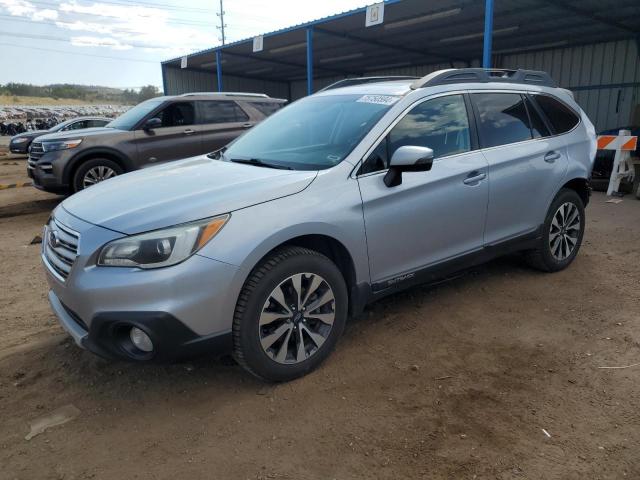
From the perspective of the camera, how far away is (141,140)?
809 centimetres

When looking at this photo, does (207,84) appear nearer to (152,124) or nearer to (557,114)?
(152,124)

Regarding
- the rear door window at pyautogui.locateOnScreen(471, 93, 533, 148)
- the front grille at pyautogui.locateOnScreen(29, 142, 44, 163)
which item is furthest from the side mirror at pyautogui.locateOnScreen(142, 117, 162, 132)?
the rear door window at pyautogui.locateOnScreen(471, 93, 533, 148)

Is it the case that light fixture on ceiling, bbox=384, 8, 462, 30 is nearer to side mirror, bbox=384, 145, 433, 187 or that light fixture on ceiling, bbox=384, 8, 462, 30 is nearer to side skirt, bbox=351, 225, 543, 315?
side skirt, bbox=351, 225, 543, 315

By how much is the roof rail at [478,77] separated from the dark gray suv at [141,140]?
539 cm

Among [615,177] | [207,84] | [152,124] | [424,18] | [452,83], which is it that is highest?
[424,18]

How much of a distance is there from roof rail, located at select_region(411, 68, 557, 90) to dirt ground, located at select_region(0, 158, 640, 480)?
174 cm

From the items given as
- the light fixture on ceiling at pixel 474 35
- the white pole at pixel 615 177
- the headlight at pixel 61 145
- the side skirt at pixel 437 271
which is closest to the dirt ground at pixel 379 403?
the side skirt at pixel 437 271

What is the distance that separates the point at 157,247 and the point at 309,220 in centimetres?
84

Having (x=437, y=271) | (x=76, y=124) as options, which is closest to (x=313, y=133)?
(x=437, y=271)

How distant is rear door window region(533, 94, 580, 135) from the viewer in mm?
4492

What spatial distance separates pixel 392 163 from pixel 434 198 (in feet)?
1.76

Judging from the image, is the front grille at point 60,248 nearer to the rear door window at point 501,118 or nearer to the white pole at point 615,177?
the rear door window at point 501,118

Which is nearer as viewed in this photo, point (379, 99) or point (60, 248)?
point (60, 248)

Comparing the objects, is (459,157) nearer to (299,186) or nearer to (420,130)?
(420,130)
